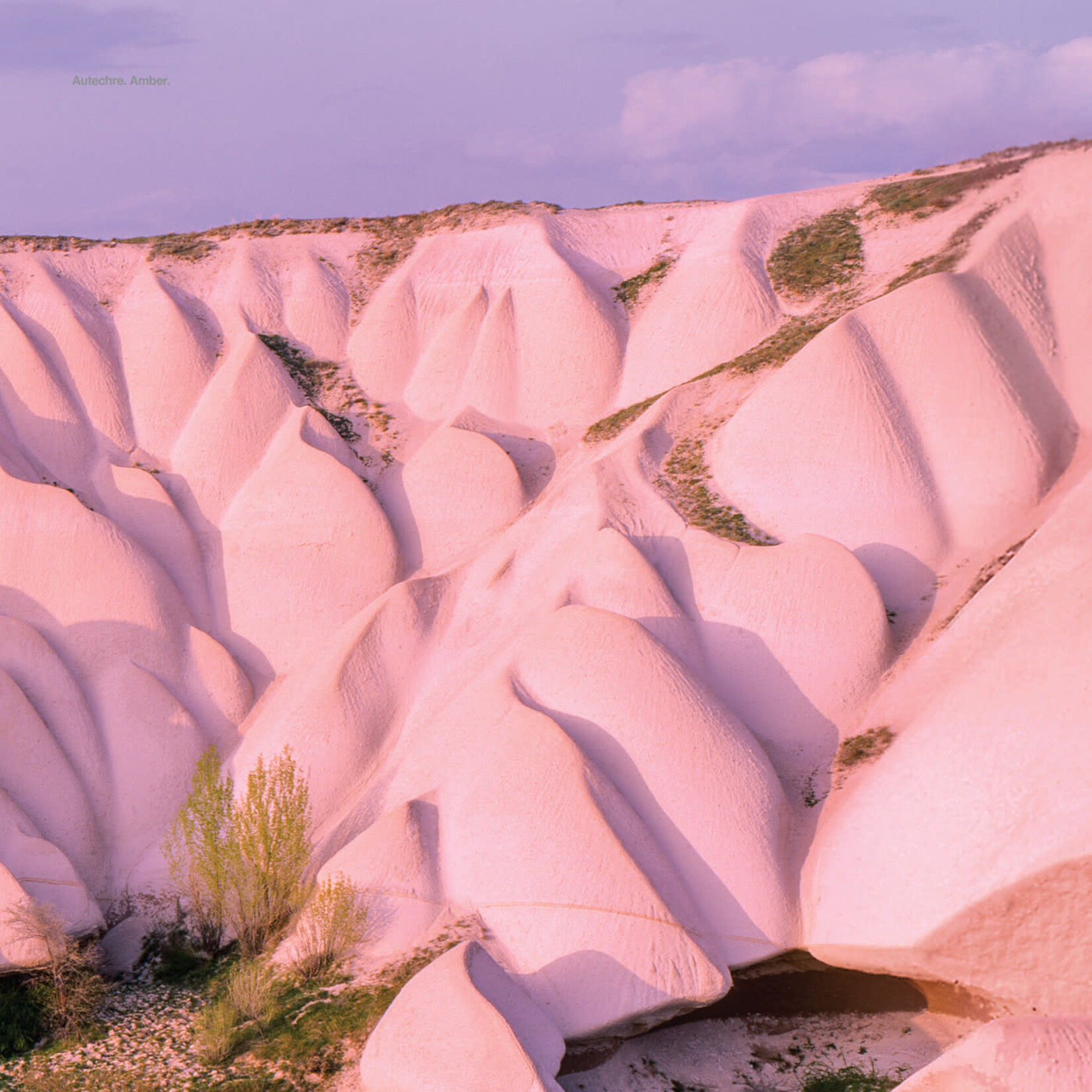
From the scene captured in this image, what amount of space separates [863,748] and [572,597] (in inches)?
178

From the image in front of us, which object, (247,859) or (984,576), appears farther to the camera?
(984,576)

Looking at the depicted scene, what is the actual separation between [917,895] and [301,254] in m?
18.8

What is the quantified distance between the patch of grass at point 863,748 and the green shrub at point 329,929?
6.28m

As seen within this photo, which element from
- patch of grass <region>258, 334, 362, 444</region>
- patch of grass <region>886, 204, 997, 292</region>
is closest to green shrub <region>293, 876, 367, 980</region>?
patch of grass <region>258, 334, 362, 444</region>

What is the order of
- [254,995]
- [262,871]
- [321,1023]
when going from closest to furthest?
[321,1023], [254,995], [262,871]

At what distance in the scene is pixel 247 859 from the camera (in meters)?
14.2

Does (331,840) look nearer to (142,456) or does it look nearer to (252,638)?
(252,638)

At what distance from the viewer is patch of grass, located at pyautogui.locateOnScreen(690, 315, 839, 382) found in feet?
60.5

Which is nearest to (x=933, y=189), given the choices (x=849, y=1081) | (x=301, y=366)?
(x=301, y=366)

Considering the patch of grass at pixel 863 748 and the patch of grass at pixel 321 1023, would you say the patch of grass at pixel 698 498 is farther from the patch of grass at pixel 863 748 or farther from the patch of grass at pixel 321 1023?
the patch of grass at pixel 321 1023

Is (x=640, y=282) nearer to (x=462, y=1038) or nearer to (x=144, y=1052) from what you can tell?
(x=462, y=1038)

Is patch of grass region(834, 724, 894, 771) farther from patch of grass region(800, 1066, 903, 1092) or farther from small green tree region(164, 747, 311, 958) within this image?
small green tree region(164, 747, 311, 958)

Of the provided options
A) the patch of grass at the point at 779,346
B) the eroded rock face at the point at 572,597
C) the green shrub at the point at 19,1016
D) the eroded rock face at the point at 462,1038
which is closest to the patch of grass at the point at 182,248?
the eroded rock face at the point at 572,597

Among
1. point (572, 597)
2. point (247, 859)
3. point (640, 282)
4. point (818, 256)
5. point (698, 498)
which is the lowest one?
point (247, 859)
